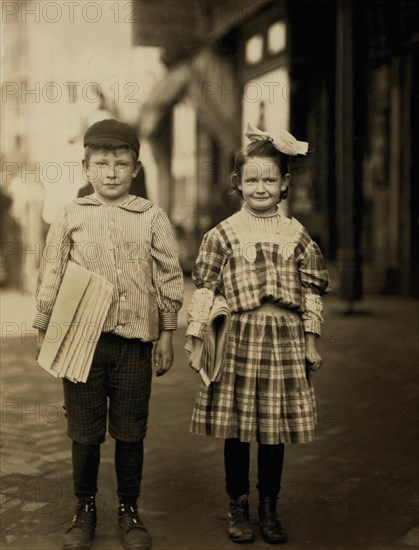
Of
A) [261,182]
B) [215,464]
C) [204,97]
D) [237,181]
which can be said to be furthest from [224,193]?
[261,182]

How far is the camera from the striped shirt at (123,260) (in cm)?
338

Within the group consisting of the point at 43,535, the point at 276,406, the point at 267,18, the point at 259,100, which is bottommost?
the point at 43,535

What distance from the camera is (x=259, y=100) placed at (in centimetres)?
616

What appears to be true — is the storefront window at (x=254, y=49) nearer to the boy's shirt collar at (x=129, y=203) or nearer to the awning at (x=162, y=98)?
the awning at (x=162, y=98)

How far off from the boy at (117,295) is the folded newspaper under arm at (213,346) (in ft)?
0.56

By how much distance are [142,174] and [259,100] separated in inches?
42.2

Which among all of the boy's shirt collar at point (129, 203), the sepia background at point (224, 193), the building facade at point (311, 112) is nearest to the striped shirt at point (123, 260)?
the boy's shirt collar at point (129, 203)

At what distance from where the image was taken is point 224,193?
6.27m

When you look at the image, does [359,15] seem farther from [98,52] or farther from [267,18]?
[98,52]

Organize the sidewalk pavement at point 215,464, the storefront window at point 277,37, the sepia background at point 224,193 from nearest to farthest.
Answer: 1. the sidewalk pavement at point 215,464
2. the sepia background at point 224,193
3. the storefront window at point 277,37

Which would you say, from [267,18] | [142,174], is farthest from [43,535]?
[267,18]

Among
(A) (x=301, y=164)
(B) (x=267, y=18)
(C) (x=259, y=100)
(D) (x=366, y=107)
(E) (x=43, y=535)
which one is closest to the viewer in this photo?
(E) (x=43, y=535)

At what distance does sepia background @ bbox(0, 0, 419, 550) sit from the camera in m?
4.03

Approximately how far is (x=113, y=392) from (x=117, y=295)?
39 cm
